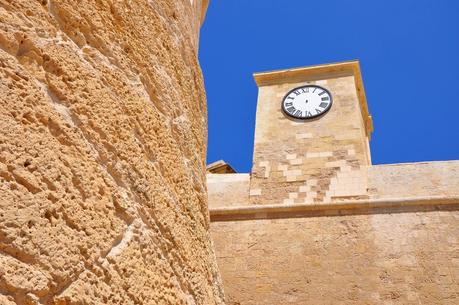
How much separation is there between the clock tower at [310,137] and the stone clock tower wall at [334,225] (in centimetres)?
2

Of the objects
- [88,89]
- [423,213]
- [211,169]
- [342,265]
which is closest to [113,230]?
[88,89]

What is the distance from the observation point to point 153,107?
4.53 ft

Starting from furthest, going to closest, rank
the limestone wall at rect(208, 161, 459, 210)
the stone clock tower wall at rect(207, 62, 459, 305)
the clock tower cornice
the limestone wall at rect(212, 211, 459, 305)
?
the clock tower cornice < the limestone wall at rect(208, 161, 459, 210) < the stone clock tower wall at rect(207, 62, 459, 305) < the limestone wall at rect(212, 211, 459, 305)

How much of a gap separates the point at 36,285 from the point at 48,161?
0.23 metres

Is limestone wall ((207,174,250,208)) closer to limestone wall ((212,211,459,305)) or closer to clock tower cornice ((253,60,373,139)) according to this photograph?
limestone wall ((212,211,459,305))

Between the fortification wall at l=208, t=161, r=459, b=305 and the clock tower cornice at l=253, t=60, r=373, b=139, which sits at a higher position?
the clock tower cornice at l=253, t=60, r=373, b=139

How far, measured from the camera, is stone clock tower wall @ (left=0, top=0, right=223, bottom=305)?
2.81 ft

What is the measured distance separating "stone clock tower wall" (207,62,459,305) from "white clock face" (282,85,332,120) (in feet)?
1.19

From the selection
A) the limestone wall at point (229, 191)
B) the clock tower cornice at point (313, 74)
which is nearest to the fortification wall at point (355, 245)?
the limestone wall at point (229, 191)

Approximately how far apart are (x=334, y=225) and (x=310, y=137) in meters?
2.63

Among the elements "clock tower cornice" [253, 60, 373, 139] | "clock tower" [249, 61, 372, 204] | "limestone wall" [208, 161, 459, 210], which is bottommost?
"limestone wall" [208, 161, 459, 210]

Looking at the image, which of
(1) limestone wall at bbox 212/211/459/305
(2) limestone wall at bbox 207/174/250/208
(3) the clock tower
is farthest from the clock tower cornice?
(1) limestone wall at bbox 212/211/459/305

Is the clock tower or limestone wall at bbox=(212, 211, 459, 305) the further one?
the clock tower

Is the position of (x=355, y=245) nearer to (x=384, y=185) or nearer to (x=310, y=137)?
(x=384, y=185)
